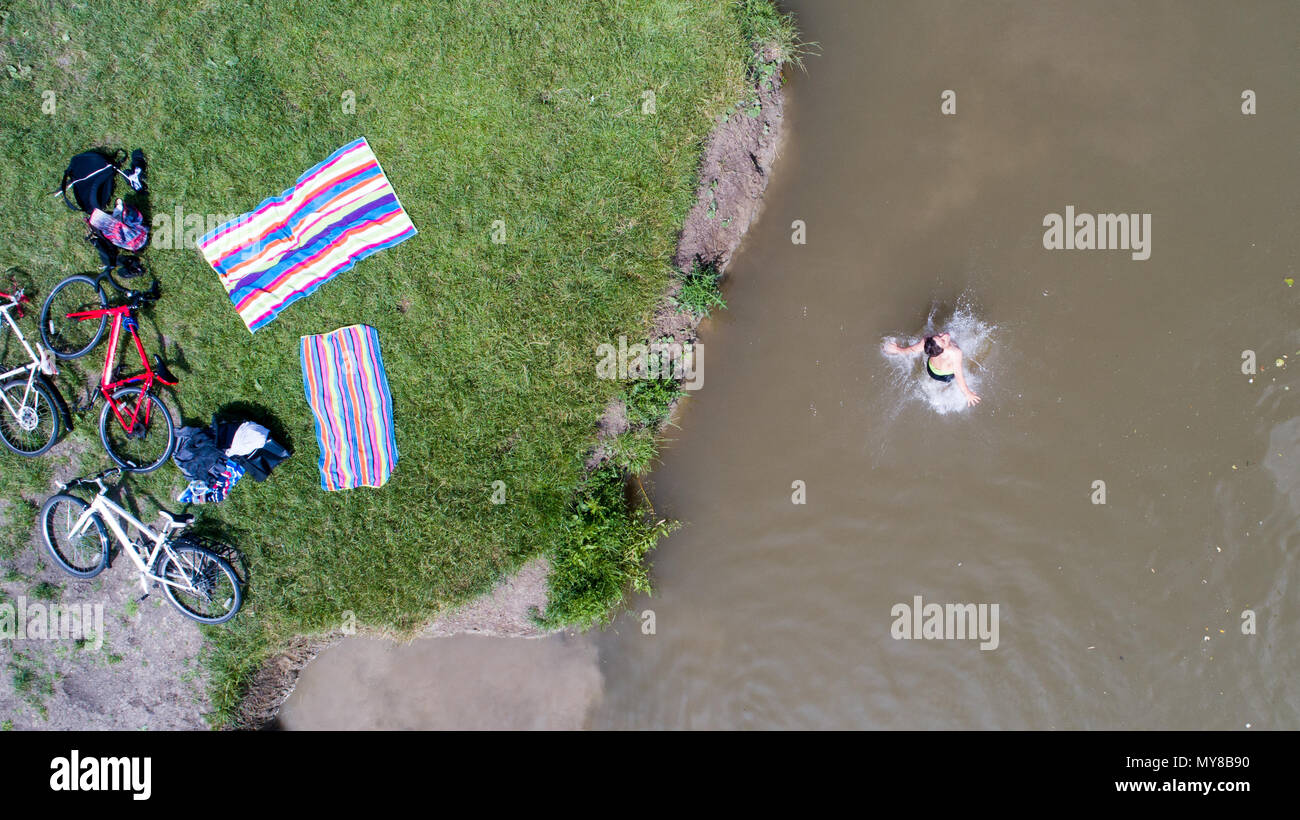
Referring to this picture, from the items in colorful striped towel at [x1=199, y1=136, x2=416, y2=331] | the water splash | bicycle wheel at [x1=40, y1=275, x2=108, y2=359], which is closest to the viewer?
bicycle wheel at [x1=40, y1=275, x2=108, y2=359]

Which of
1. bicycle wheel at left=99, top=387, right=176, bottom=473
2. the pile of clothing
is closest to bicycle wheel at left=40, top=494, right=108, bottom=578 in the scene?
bicycle wheel at left=99, top=387, right=176, bottom=473

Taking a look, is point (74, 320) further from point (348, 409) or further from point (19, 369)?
point (348, 409)

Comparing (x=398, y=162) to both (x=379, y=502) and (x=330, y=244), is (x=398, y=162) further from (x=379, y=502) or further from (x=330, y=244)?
(x=379, y=502)

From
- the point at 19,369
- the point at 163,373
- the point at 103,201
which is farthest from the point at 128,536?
the point at 103,201

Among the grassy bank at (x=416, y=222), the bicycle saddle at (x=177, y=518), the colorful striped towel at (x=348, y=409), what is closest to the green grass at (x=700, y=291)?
the grassy bank at (x=416, y=222)

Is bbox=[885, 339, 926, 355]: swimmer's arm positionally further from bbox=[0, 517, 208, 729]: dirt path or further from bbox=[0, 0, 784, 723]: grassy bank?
bbox=[0, 517, 208, 729]: dirt path
